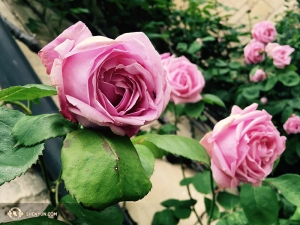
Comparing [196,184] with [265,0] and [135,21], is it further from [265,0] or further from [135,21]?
[265,0]

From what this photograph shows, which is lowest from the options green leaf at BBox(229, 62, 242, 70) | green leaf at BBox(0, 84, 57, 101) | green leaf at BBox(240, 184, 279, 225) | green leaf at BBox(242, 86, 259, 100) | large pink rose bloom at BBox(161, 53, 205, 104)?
green leaf at BBox(229, 62, 242, 70)

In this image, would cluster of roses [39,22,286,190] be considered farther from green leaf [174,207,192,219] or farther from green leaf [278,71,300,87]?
green leaf [278,71,300,87]

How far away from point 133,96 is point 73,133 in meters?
0.06

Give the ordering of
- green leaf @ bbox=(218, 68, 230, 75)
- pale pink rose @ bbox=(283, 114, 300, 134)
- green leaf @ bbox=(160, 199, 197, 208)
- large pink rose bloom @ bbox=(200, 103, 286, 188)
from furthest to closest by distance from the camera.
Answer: green leaf @ bbox=(218, 68, 230, 75) → pale pink rose @ bbox=(283, 114, 300, 134) → green leaf @ bbox=(160, 199, 197, 208) → large pink rose bloom @ bbox=(200, 103, 286, 188)

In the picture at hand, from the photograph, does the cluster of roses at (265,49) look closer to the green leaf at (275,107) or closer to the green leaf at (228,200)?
the green leaf at (275,107)

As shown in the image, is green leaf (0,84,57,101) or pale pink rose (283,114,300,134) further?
pale pink rose (283,114,300,134)

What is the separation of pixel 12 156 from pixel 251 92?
127 cm

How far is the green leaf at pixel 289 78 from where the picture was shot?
1.29m

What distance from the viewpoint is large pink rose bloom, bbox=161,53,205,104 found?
2.65 ft

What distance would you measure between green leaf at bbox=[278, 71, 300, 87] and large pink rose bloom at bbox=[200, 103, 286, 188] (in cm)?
88

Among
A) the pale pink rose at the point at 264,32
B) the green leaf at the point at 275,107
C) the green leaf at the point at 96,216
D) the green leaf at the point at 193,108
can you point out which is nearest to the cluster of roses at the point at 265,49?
the pale pink rose at the point at 264,32

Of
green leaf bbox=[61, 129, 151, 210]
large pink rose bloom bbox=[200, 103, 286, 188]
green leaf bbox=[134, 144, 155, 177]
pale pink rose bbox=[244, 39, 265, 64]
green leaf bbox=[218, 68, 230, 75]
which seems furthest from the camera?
green leaf bbox=[218, 68, 230, 75]

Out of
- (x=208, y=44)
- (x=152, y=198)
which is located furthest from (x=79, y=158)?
(x=208, y=44)

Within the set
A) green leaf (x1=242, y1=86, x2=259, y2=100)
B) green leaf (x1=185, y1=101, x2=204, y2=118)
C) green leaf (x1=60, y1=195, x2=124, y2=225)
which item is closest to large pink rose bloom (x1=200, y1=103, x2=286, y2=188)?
green leaf (x1=60, y1=195, x2=124, y2=225)
